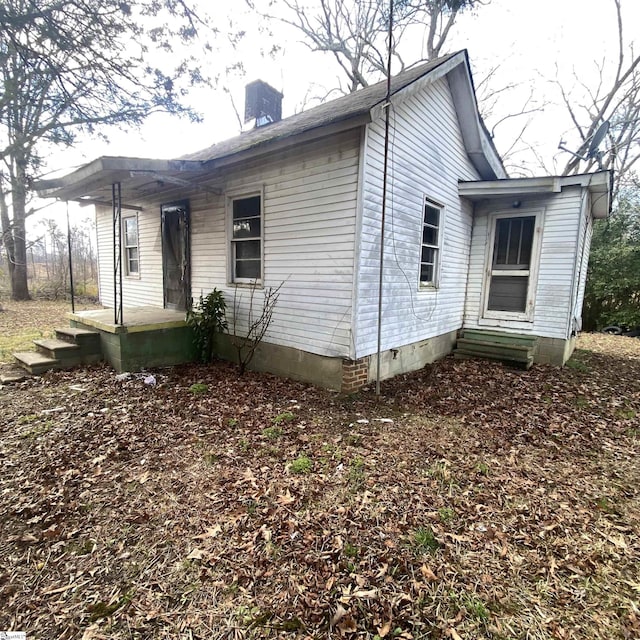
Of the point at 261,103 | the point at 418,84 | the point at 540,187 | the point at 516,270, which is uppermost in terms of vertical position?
the point at 261,103

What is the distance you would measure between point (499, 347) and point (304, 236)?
182 inches

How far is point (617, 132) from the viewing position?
1669 centimetres

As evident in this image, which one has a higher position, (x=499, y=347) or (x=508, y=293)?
(x=508, y=293)

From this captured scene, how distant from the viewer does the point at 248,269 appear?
6176 mm

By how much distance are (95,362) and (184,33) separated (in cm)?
548

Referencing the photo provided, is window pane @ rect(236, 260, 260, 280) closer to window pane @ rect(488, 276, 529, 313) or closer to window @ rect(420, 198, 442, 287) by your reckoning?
window @ rect(420, 198, 442, 287)

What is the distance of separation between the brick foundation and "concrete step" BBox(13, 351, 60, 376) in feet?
15.1

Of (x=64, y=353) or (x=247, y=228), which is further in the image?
(x=247, y=228)

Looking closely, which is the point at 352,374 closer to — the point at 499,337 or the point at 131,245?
the point at 499,337

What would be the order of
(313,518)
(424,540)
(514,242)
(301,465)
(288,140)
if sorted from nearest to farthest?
(424,540) → (313,518) → (301,465) → (288,140) → (514,242)

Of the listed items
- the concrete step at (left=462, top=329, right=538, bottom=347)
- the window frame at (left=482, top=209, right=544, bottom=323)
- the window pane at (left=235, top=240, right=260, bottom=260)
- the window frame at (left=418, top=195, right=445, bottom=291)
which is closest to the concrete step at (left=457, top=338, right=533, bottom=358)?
the concrete step at (left=462, top=329, right=538, bottom=347)

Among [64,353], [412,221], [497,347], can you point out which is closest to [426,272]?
[412,221]

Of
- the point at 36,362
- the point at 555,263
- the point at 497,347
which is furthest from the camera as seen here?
the point at 497,347

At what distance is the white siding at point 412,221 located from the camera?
4.79 m
